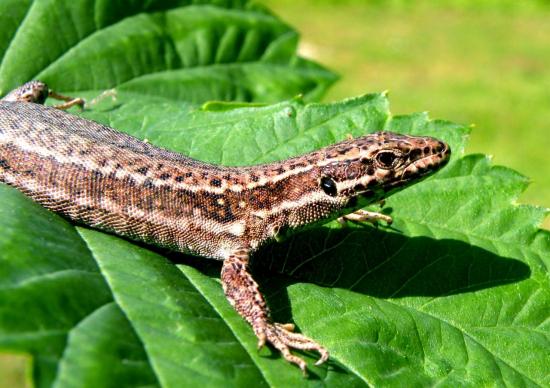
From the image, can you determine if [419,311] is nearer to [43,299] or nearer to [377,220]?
[377,220]

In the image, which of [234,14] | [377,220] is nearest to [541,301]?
[377,220]

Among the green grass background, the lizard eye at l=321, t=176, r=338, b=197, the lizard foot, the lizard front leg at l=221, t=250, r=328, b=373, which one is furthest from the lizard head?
the green grass background

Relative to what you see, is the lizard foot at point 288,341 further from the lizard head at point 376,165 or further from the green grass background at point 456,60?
the green grass background at point 456,60

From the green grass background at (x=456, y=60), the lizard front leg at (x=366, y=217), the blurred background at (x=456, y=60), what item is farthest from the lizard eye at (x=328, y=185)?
the blurred background at (x=456, y=60)

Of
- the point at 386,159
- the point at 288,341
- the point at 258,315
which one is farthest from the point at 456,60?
the point at 288,341

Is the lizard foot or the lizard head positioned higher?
the lizard head

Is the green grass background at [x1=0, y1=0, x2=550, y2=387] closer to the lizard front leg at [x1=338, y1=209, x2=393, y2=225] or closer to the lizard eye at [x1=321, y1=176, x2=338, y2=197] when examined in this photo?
the lizard front leg at [x1=338, y1=209, x2=393, y2=225]

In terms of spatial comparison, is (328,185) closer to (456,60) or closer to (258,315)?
(258,315)
